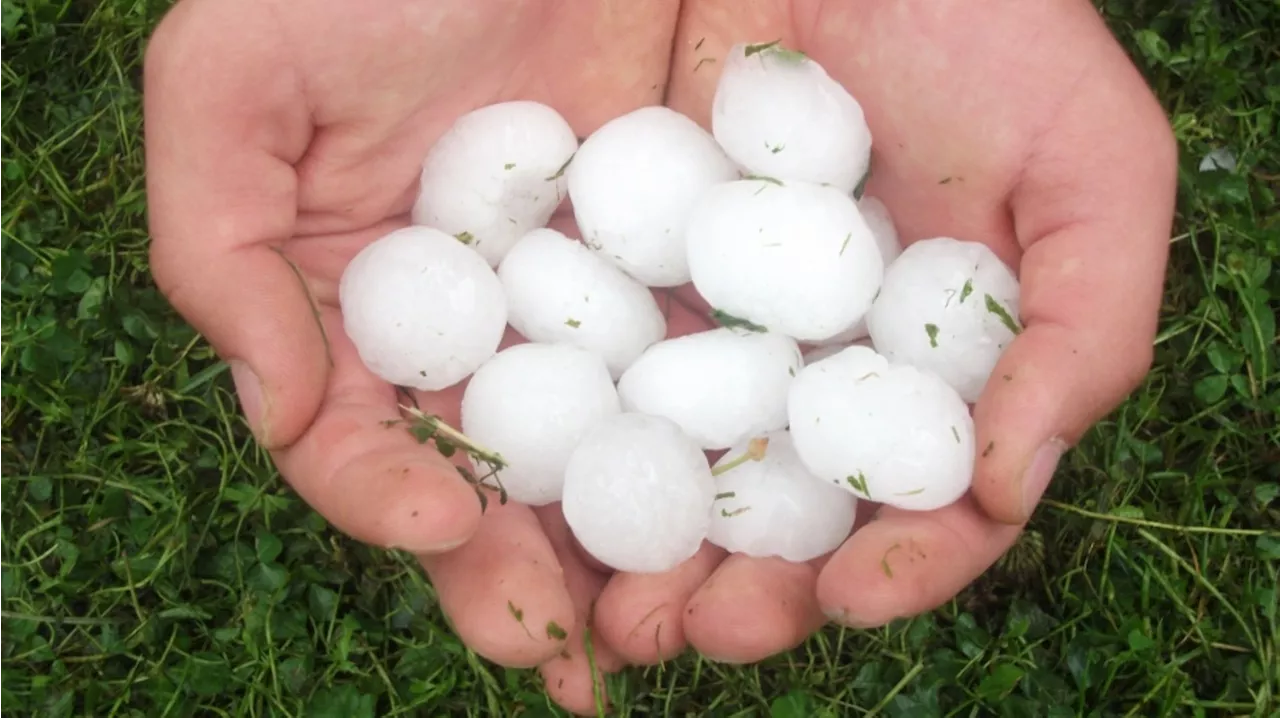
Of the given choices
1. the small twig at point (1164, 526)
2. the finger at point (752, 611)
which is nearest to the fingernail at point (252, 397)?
the finger at point (752, 611)

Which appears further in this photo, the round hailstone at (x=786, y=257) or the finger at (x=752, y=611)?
the round hailstone at (x=786, y=257)

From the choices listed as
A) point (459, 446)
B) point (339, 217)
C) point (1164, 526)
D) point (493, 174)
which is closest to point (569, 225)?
point (493, 174)

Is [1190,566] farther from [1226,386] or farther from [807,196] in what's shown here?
[807,196]

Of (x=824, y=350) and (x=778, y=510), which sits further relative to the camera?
(x=824, y=350)

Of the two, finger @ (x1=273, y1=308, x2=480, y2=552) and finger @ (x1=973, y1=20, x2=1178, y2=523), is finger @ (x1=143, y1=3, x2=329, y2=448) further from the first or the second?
finger @ (x1=973, y1=20, x2=1178, y2=523)

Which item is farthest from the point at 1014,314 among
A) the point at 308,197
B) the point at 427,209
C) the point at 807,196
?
the point at 308,197

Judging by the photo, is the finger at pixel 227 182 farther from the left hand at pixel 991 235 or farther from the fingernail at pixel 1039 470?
the fingernail at pixel 1039 470

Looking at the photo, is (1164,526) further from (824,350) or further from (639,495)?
(639,495)
